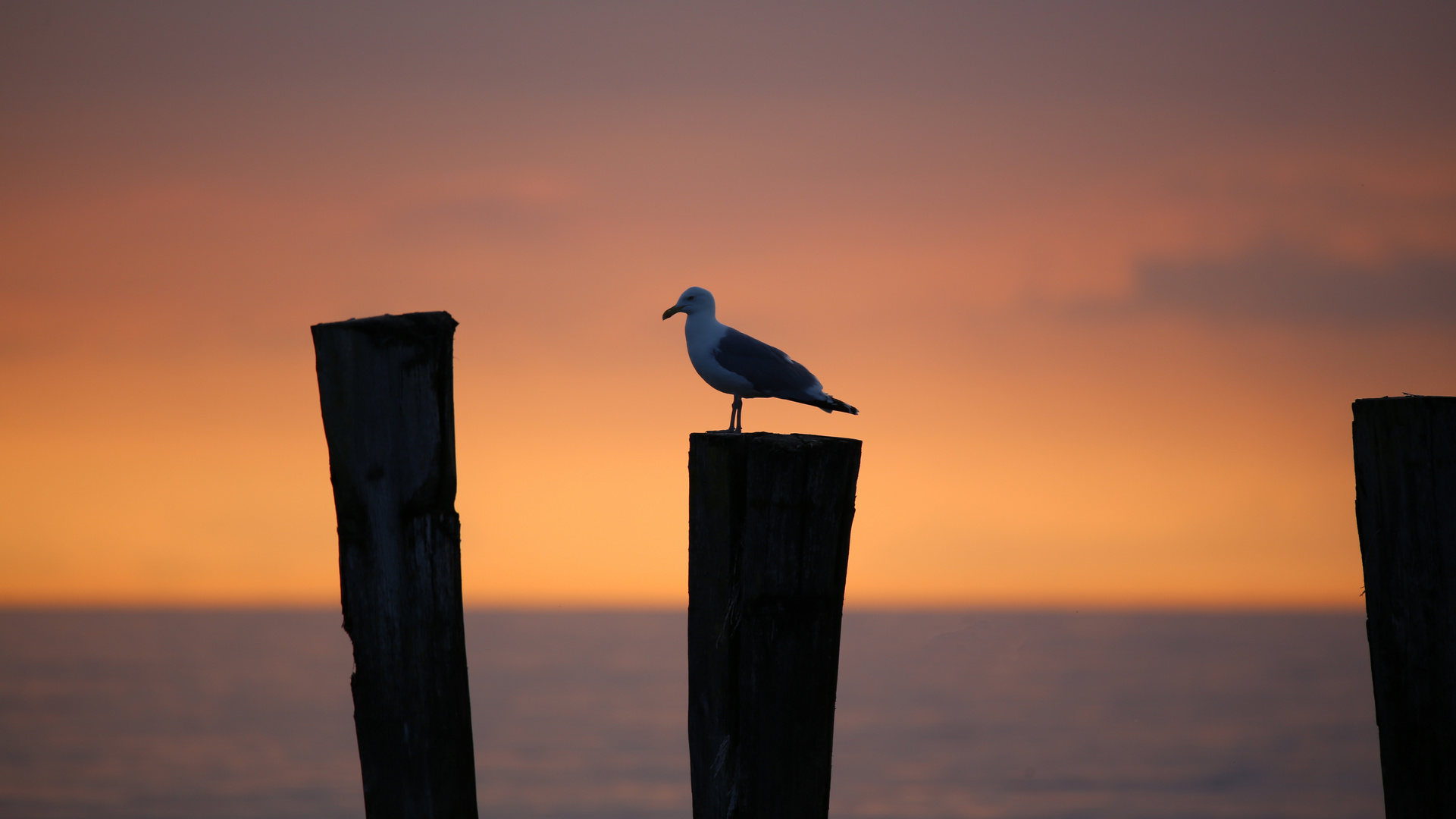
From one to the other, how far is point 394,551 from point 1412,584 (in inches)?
168

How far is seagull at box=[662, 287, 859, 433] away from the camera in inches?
328

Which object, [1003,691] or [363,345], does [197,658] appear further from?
[363,345]

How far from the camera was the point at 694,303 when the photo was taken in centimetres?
945

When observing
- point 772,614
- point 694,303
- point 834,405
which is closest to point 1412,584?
point 772,614

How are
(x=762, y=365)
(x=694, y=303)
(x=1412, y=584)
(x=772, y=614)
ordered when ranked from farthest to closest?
(x=694, y=303) < (x=762, y=365) < (x=1412, y=584) < (x=772, y=614)

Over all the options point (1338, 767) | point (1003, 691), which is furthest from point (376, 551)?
point (1003, 691)

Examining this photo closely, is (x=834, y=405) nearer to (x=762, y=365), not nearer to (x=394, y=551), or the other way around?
(x=762, y=365)

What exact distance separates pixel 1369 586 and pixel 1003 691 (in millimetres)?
51033

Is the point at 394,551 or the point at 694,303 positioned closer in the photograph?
the point at 394,551

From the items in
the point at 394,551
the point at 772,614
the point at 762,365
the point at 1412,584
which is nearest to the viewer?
the point at 394,551

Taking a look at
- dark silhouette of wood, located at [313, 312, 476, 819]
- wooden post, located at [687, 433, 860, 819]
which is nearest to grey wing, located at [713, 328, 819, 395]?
wooden post, located at [687, 433, 860, 819]

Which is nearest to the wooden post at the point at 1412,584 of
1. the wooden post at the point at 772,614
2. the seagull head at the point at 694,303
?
the wooden post at the point at 772,614

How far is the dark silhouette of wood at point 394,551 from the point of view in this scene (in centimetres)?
420

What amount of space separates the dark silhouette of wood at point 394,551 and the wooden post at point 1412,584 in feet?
13.1
